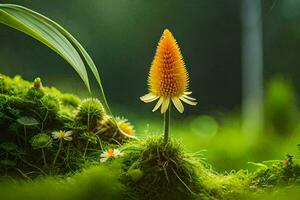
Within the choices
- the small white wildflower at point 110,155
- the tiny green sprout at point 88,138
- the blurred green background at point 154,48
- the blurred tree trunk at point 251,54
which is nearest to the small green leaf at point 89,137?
the tiny green sprout at point 88,138

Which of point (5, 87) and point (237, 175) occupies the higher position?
point (5, 87)

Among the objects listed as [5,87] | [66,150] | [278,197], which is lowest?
[278,197]

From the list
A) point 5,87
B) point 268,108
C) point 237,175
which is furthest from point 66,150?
point 268,108

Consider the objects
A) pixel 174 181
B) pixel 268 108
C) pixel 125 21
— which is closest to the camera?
pixel 174 181

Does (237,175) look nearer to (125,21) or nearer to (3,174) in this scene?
(3,174)

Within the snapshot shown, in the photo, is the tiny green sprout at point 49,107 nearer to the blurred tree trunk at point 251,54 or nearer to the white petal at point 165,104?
the white petal at point 165,104

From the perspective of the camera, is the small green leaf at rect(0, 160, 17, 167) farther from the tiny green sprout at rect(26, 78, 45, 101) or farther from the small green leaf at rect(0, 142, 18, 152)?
the tiny green sprout at rect(26, 78, 45, 101)

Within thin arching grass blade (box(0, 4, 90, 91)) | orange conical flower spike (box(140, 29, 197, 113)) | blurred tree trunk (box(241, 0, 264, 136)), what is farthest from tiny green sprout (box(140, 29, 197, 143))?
blurred tree trunk (box(241, 0, 264, 136))

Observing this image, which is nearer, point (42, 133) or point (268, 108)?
point (42, 133)
